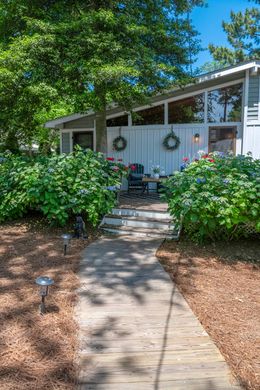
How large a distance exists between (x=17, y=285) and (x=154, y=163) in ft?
22.5

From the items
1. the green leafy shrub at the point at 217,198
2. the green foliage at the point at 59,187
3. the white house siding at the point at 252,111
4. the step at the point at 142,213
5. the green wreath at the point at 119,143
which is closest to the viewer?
the green leafy shrub at the point at 217,198

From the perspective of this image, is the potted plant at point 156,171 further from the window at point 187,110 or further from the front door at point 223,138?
the front door at point 223,138

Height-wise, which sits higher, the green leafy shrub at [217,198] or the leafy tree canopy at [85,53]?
the leafy tree canopy at [85,53]

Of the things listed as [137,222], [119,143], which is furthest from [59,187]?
[119,143]

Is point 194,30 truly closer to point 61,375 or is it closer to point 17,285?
point 17,285

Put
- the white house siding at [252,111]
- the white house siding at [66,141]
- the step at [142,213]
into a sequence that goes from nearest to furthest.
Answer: the step at [142,213]
the white house siding at [252,111]
the white house siding at [66,141]

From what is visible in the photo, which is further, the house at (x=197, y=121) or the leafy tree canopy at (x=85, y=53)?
the house at (x=197, y=121)

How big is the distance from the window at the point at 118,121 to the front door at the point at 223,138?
8.57ft

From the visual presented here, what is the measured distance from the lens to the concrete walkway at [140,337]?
2086 millimetres

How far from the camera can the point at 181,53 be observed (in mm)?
8039

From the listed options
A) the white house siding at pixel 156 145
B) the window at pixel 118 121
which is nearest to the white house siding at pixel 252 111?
the white house siding at pixel 156 145

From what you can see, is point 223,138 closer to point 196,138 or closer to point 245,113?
point 196,138

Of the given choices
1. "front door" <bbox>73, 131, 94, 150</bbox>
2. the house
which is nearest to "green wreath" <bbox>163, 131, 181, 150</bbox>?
the house

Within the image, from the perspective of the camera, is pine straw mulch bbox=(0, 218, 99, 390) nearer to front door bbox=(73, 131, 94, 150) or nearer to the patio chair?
the patio chair
